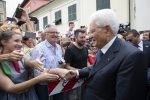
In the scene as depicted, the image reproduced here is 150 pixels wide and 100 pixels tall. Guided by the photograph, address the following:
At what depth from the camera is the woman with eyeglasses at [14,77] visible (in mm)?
1882

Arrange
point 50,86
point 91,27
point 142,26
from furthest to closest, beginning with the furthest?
point 142,26 → point 50,86 → point 91,27

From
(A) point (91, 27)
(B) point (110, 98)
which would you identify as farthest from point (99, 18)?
(B) point (110, 98)

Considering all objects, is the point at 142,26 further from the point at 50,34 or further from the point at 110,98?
the point at 110,98

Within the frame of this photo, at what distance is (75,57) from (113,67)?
2316 millimetres

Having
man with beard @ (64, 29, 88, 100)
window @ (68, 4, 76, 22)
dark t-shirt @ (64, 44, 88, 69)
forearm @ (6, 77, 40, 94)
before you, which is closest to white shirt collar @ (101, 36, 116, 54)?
forearm @ (6, 77, 40, 94)

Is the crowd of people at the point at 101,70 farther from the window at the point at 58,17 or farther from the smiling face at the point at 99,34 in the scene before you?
the window at the point at 58,17

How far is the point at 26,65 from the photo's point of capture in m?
2.17

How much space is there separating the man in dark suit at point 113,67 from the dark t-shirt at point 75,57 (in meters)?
1.97

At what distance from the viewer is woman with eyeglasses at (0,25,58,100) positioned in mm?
1882

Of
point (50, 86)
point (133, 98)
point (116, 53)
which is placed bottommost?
point (50, 86)

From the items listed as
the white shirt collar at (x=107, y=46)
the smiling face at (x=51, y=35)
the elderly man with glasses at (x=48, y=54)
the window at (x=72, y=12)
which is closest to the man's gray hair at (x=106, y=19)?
the white shirt collar at (x=107, y=46)

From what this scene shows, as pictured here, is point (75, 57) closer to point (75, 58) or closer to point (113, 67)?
point (75, 58)

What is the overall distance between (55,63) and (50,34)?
1.91ft

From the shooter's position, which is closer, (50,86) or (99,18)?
(99,18)
